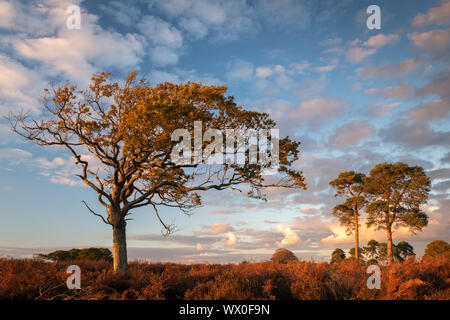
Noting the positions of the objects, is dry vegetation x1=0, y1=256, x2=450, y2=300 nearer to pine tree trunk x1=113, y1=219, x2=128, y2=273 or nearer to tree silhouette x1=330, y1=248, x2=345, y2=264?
pine tree trunk x1=113, y1=219, x2=128, y2=273

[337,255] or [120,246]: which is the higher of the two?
[120,246]

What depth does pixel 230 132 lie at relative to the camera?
16406mm

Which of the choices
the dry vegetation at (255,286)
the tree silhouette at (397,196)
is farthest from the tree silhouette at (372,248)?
the dry vegetation at (255,286)

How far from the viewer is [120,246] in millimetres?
16609

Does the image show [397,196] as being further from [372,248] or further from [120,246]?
[120,246]

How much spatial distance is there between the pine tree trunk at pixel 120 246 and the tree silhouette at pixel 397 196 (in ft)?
88.4

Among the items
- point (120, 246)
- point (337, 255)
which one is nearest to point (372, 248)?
point (337, 255)

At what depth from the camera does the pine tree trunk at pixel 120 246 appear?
16177 mm

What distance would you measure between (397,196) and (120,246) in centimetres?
3016

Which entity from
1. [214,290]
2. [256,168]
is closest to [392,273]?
[214,290]

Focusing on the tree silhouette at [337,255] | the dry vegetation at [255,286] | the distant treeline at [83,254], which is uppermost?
the dry vegetation at [255,286]

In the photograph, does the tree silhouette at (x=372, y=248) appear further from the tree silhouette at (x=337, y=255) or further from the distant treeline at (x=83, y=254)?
the distant treeline at (x=83, y=254)
